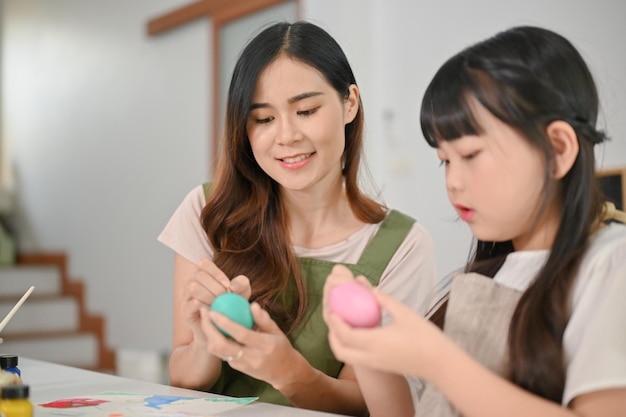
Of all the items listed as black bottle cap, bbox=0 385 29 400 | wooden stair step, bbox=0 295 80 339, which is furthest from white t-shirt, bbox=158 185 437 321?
wooden stair step, bbox=0 295 80 339

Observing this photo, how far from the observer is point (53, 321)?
4723 mm

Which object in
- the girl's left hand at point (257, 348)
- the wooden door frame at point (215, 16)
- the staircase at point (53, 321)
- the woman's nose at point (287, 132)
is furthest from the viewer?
the staircase at point (53, 321)

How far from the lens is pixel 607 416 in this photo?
0.73 metres

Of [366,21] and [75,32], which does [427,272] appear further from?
[75,32]

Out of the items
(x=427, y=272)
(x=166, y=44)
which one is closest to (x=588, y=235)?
(x=427, y=272)

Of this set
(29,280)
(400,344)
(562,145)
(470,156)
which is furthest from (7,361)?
(29,280)

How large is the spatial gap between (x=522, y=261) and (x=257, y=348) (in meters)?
0.40

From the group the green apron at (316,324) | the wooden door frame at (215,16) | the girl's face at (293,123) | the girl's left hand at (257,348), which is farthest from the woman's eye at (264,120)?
the wooden door frame at (215,16)

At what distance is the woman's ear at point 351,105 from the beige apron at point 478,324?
1.90 ft

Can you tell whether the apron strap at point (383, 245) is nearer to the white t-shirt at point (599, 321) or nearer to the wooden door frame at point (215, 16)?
the white t-shirt at point (599, 321)

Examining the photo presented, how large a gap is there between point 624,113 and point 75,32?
414cm

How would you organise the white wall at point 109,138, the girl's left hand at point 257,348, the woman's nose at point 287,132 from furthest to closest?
the white wall at point 109,138, the woman's nose at point 287,132, the girl's left hand at point 257,348

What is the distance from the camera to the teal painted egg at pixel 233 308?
950mm

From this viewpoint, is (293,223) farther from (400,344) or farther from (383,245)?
(400,344)
